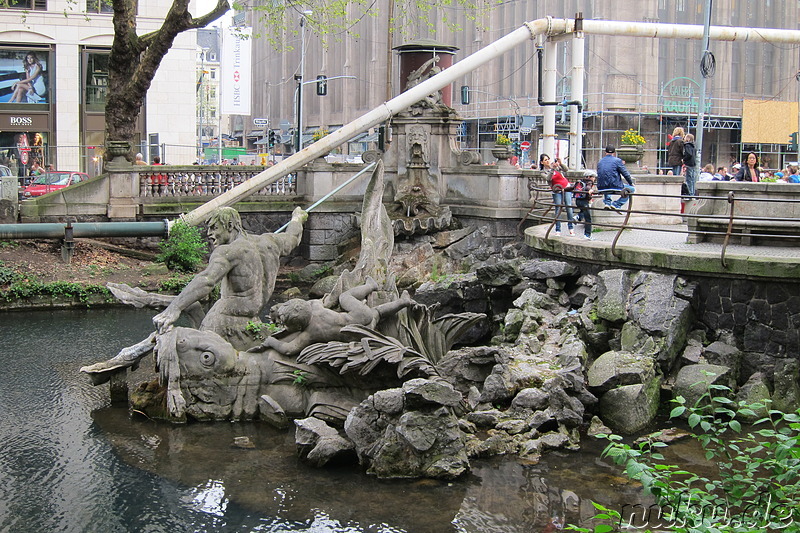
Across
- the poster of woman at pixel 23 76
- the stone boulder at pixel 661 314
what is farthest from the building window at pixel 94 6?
the stone boulder at pixel 661 314

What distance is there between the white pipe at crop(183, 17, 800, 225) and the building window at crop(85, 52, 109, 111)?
20.2m

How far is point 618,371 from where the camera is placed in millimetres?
11375

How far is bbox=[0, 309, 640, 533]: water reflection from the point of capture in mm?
8430

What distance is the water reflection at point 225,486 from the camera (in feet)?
27.7

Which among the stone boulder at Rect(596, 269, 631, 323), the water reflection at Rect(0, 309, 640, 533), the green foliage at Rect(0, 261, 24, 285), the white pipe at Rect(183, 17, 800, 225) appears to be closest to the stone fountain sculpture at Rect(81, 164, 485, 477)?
the water reflection at Rect(0, 309, 640, 533)

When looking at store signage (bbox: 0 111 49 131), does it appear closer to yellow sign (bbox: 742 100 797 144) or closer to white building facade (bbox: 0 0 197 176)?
white building facade (bbox: 0 0 197 176)

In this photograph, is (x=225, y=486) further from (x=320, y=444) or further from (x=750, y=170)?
(x=750, y=170)

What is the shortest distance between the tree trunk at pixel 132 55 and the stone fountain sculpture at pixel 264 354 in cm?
1173

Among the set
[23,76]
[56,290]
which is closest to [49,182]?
[56,290]

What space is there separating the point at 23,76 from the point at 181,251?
20.8 m

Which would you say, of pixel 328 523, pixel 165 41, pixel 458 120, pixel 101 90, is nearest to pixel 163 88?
pixel 101 90

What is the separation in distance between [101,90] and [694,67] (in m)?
23.6

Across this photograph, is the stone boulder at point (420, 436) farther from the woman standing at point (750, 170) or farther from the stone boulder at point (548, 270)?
the woman standing at point (750, 170)

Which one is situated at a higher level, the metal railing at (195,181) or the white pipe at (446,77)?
the white pipe at (446,77)
